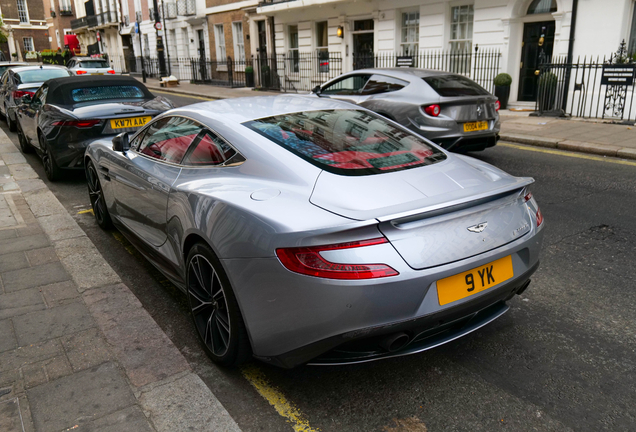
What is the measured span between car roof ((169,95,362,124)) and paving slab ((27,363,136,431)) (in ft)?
5.49

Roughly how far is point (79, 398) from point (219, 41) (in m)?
29.2

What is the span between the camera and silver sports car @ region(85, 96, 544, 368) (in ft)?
7.68

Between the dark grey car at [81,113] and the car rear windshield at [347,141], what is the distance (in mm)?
4360

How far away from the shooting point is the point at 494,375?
2.88 meters

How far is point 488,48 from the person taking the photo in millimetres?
15578

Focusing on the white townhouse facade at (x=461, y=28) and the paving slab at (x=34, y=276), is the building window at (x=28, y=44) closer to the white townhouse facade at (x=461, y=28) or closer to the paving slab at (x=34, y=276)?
the white townhouse facade at (x=461, y=28)

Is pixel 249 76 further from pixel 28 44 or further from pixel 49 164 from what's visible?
pixel 28 44

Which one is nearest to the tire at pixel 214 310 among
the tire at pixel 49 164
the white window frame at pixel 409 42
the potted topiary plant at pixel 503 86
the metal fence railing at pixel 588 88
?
the tire at pixel 49 164

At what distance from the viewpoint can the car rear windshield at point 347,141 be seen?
297 cm

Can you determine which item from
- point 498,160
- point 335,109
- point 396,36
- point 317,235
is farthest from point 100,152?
point 396,36

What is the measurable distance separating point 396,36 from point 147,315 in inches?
673

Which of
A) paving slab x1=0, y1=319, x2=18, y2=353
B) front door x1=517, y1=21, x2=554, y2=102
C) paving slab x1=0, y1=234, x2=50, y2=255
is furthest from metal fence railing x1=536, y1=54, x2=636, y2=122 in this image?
paving slab x1=0, y1=319, x2=18, y2=353

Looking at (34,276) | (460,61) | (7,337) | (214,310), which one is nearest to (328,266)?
(214,310)

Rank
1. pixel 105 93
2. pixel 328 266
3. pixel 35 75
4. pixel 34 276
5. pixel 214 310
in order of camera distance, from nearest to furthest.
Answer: pixel 328 266 < pixel 214 310 < pixel 34 276 < pixel 105 93 < pixel 35 75
